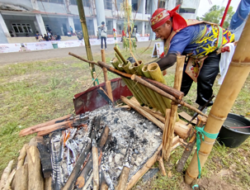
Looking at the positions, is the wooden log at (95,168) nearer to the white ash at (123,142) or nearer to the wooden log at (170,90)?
the white ash at (123,142)

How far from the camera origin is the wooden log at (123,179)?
1.48m

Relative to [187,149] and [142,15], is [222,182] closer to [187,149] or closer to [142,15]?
[187,149]

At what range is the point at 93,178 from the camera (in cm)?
155

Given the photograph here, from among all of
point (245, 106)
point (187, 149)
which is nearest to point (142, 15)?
point (245, 106)

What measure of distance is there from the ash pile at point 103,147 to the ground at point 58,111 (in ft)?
1.21

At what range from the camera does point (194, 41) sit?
6.99 feet

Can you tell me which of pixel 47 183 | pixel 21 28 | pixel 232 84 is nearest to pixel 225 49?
pixel 232 84

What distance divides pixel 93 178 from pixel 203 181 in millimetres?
1571

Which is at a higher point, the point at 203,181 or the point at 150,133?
the point at 150,133

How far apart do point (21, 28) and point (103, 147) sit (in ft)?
92.3

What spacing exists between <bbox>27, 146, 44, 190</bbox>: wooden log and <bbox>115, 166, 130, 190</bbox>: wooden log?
94cm

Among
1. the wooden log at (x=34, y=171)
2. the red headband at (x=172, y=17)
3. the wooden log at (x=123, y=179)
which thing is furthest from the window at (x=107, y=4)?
the wooden log at (x=123, y=179)

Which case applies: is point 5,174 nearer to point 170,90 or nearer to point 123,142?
point 123,142

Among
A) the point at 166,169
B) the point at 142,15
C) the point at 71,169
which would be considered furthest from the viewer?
the point at 142,15
